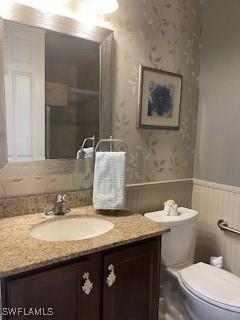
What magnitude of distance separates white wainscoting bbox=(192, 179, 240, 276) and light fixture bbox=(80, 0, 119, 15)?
1.33 meters

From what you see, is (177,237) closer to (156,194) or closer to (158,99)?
(156,194)

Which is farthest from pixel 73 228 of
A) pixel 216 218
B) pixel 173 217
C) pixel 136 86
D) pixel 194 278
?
pixel 216 218

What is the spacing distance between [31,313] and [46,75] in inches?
41.6

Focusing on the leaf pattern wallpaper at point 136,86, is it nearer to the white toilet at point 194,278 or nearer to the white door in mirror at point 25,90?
the white door in mirror at point 25,90

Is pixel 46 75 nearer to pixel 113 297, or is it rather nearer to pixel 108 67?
pixel 108 67

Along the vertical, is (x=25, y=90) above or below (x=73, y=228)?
above

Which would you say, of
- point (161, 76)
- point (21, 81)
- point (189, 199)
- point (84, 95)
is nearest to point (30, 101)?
point (21, 81)

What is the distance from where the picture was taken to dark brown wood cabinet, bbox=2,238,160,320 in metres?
0.90

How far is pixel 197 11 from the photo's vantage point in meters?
1.92

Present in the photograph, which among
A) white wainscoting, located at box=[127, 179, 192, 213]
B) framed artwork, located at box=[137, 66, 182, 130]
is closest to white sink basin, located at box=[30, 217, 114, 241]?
white wainscoting, located at box=[127, 179, 192, 213]

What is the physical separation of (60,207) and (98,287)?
1.52ft

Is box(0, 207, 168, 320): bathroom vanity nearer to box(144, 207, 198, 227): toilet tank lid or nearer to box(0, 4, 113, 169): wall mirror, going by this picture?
box(144, 207, 198, 227): toilet tank lid

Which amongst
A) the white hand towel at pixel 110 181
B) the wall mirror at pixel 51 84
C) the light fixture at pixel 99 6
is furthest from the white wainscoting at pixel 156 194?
the light fixture at pixel 99 6

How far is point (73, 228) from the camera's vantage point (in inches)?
53.2
